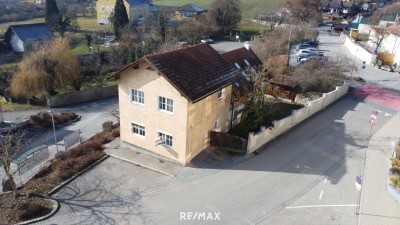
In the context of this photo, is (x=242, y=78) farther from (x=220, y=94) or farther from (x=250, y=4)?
(x=250, y=4)

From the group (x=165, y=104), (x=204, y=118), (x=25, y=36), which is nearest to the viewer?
(x=165, y=104)

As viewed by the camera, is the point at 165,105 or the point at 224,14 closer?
the point at 165,105

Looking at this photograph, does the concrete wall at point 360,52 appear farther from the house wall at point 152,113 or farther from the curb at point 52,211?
the curb at point 52,211

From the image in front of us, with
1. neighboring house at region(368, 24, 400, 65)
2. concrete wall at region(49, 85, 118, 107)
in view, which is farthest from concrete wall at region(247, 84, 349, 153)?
concrete wall at region(49, 85, 118, 107)

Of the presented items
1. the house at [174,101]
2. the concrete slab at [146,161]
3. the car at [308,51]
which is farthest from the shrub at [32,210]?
the car at [308,51]

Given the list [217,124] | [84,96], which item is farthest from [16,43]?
[217,124]

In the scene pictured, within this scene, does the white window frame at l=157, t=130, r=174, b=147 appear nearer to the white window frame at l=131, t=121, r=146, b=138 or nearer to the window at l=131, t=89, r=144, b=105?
the white window frame at l=131, t=121, r=146, b=138

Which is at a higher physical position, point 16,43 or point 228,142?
point 16,43
